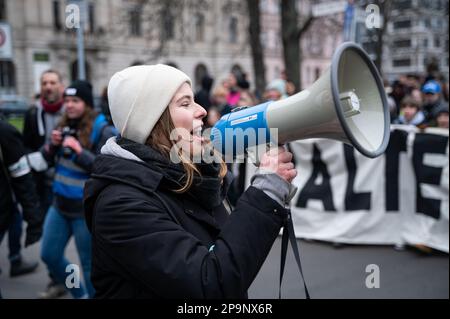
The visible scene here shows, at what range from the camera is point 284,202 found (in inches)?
56.4

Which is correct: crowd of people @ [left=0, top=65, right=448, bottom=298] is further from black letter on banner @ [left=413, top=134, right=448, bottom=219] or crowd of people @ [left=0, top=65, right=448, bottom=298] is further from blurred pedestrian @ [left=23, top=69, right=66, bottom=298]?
black letter on banner @ [left=413, top=134, right=448, bottom=219]

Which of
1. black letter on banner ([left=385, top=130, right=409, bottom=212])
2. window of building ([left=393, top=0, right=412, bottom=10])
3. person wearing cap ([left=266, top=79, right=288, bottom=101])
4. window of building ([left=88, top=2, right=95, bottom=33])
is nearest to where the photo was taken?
black letter on banner ([left=385, top=130, right=409, bottom=212])

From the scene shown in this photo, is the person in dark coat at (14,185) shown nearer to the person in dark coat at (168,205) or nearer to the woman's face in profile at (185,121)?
the person in dark coat at (168,205)

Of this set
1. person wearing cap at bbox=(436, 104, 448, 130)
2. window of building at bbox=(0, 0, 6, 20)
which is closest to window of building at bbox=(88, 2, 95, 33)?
window of building at bbox=(0, 0, 6, 20)

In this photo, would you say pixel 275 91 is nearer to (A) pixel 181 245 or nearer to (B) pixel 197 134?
(B) pixel 197 134

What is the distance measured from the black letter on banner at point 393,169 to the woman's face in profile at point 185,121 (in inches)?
157

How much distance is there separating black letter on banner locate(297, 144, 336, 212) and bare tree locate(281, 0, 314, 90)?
571cm

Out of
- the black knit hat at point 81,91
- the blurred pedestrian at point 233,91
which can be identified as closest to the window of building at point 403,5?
the blurred pedestrian at point 233,91

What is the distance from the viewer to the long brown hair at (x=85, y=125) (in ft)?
11.5

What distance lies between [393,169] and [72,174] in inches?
129

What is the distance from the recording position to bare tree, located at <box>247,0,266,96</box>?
1181 cm

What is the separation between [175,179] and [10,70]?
35485mm

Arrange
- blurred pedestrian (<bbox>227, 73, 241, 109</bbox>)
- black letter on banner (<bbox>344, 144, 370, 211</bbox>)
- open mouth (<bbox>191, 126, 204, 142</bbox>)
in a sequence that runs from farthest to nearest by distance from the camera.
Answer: blurred pedestrian (<bbox>227, 73, 241, 109</bbox>) → black letter on banner (<bbox>344, 144, 370, 211</bbox>) → open mouth (<bbox>191, 126, 204, 142</bbox>)

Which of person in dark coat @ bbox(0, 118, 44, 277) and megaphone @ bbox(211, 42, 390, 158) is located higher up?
megaphone @ bbox(211, 42, 390, 158)
